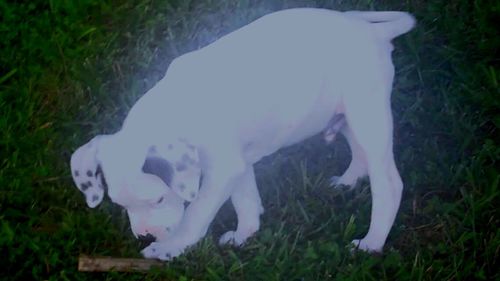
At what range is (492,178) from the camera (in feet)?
11.7

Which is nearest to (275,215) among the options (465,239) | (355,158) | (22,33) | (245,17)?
(355,158)

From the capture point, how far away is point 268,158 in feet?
12.2

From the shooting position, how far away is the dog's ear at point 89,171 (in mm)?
2916

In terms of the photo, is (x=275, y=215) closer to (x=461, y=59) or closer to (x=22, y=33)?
(x=461, y=59)

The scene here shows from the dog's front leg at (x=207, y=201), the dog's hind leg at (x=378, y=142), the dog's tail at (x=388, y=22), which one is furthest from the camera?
the dog's tail at (x=388, y=22)

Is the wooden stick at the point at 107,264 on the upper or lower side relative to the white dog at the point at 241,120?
lower

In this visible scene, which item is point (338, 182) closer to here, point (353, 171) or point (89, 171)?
point (353, 171)

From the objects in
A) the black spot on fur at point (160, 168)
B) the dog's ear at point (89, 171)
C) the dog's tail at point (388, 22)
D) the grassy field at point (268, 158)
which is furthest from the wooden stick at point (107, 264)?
the dog's tail at point (388, 22)

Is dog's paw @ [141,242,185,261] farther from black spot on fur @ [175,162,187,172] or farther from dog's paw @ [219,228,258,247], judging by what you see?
black spot on fur @ [175,162,187,172]

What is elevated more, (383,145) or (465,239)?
(383,145)

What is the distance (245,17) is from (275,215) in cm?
112

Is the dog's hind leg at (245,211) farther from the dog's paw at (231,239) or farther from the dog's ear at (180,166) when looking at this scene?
the dog's ear at (180,166)

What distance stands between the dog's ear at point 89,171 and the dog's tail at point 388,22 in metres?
0.97

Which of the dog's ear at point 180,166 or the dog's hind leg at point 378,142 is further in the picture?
the dog's hind leg at point 378,142
